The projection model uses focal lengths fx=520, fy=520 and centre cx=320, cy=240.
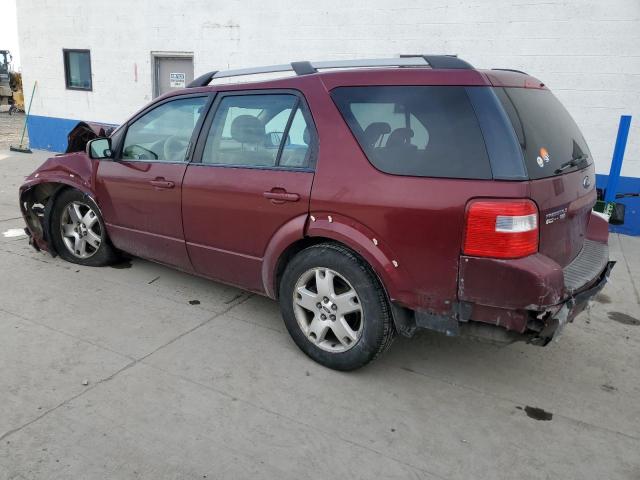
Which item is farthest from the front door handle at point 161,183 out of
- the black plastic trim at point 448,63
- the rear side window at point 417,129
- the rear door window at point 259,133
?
the black plastic trim at point 448,63

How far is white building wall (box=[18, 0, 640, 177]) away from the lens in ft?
22.0

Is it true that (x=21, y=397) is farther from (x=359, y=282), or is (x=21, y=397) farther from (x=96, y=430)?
(x=359, y=282)

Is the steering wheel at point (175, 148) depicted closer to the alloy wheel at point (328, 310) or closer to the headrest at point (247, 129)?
the headrest at point (247, 129)

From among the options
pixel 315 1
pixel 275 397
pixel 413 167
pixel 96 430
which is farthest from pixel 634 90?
pixel 96 430

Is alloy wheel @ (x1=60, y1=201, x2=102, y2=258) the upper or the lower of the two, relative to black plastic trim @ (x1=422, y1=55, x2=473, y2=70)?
lower

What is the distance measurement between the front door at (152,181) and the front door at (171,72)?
6272 mm

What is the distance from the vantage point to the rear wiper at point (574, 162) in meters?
2.83

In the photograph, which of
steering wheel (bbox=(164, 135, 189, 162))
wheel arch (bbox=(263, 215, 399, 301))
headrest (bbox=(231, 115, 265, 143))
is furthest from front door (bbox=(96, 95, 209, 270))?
wheel arch (bbox=(263, 215, 399, 301))

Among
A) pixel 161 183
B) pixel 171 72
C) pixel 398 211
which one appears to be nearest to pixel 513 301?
pixel 398 211

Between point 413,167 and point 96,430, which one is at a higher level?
point 413,167

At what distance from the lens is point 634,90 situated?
663cm

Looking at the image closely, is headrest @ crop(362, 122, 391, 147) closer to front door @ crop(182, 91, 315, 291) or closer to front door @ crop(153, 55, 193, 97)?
front door @ crop(182, 91, 315, 291)

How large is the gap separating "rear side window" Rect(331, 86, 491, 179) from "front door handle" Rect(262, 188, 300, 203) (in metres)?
0.54

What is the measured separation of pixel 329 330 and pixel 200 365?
85 centimetres
